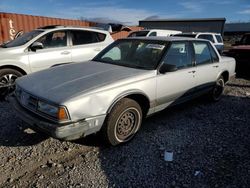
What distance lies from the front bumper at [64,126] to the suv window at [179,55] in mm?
1692

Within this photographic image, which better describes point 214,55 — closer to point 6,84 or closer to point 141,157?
point 141,157

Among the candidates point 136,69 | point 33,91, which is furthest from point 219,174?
point 33,91

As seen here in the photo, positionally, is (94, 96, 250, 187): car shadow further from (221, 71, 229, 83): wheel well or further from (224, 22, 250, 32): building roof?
(224, 22, 250, 32): building roof

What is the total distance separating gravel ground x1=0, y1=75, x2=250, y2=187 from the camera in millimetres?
2939

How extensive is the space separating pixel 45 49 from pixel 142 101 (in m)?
3.38

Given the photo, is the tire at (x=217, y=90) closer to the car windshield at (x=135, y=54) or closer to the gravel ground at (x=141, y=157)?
the gravel ground at (x=141, y=157)

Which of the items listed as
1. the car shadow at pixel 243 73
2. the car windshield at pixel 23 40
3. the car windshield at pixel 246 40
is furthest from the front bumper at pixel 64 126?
the car windshield at pixel 246 40

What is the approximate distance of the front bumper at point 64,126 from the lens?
2.92 m

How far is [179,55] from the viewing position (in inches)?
176

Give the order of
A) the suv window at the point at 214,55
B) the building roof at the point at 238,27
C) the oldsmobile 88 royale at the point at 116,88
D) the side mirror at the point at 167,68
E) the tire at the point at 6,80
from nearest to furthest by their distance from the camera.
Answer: the oldsmobile 88 royale at the point at 116,88
the side mirror at the point at 167,68
the suv window at the point at 214,55
the tire at the point at 6,80
the building roof at the point at 238,27

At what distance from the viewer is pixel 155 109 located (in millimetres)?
4090

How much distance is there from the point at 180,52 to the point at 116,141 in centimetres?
208

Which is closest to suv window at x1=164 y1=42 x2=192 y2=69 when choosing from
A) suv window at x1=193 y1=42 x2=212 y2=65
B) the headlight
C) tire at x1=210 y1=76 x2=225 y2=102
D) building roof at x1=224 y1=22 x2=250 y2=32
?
suv window at x1=193 y1=42 x2=212 y2=65

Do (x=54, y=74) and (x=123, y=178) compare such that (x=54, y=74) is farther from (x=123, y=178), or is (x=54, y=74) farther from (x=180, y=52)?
(x=180, y=52)
